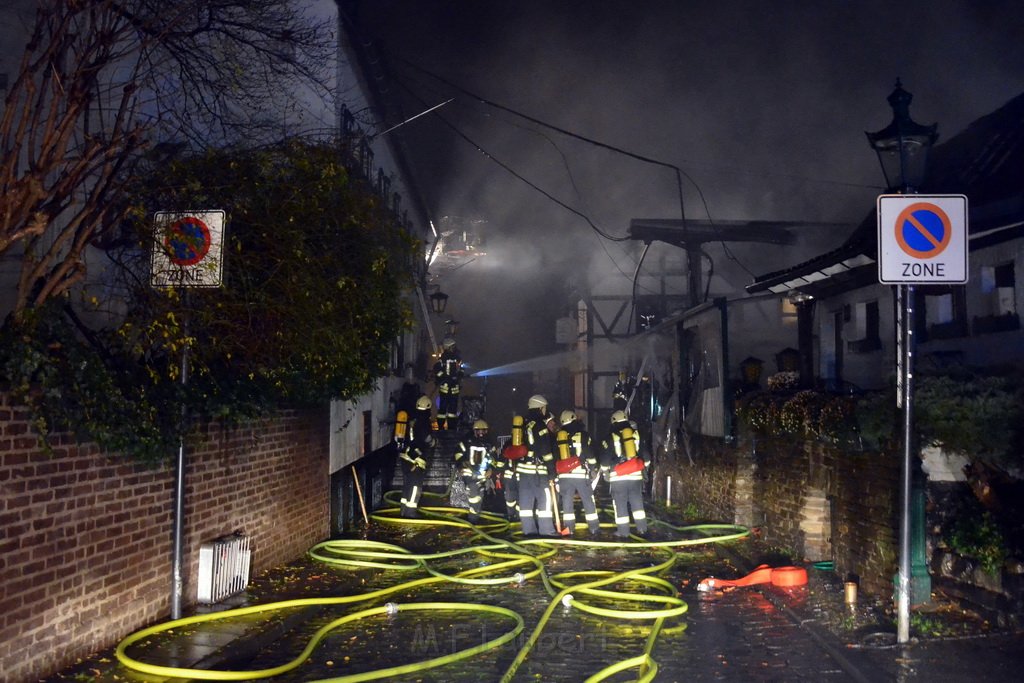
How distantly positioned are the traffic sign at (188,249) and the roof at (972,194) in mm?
7616

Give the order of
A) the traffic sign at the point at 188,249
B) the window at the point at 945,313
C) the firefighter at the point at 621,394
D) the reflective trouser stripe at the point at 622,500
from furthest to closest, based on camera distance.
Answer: the firefighter at the point at 621,394
the window at the point at 945,313
the reflective trouser stripe at the point at 622,500
the traffic sign at the point at 188,249

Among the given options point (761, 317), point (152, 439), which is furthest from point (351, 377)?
point (761, 317)

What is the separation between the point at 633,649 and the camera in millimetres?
6586

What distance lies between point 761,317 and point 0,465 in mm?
22093

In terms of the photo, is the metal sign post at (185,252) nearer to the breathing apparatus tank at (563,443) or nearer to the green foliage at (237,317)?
the green foliage at (237,317)

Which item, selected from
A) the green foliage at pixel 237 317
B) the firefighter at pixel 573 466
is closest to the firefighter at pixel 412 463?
the firefighter at pixel 573 466

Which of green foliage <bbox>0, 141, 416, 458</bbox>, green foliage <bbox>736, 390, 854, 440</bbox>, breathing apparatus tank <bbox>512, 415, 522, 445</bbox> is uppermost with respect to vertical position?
green foliage <bbox>0, 141, 416, 458</bbox>

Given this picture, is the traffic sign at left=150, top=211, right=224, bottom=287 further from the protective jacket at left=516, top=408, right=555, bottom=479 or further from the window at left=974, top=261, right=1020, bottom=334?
the window at left=974, top=261, right=1020, bottom=334

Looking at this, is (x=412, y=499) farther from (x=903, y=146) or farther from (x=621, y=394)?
(x=903, y=146)

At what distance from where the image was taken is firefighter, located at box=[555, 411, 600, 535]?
39.6 ft

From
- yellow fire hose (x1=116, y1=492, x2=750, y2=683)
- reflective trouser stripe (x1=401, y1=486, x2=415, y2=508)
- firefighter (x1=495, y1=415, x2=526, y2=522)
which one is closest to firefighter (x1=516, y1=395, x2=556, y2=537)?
firefighter (x1=495, y1=415, x2=526, y2=522)

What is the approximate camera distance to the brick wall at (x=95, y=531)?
5.31 meters

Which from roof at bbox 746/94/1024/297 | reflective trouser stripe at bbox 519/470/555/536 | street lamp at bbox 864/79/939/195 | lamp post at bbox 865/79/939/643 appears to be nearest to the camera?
lamp post at bbox 865/79/939/643

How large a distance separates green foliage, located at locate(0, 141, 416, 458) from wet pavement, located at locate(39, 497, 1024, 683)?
1.78 metres
